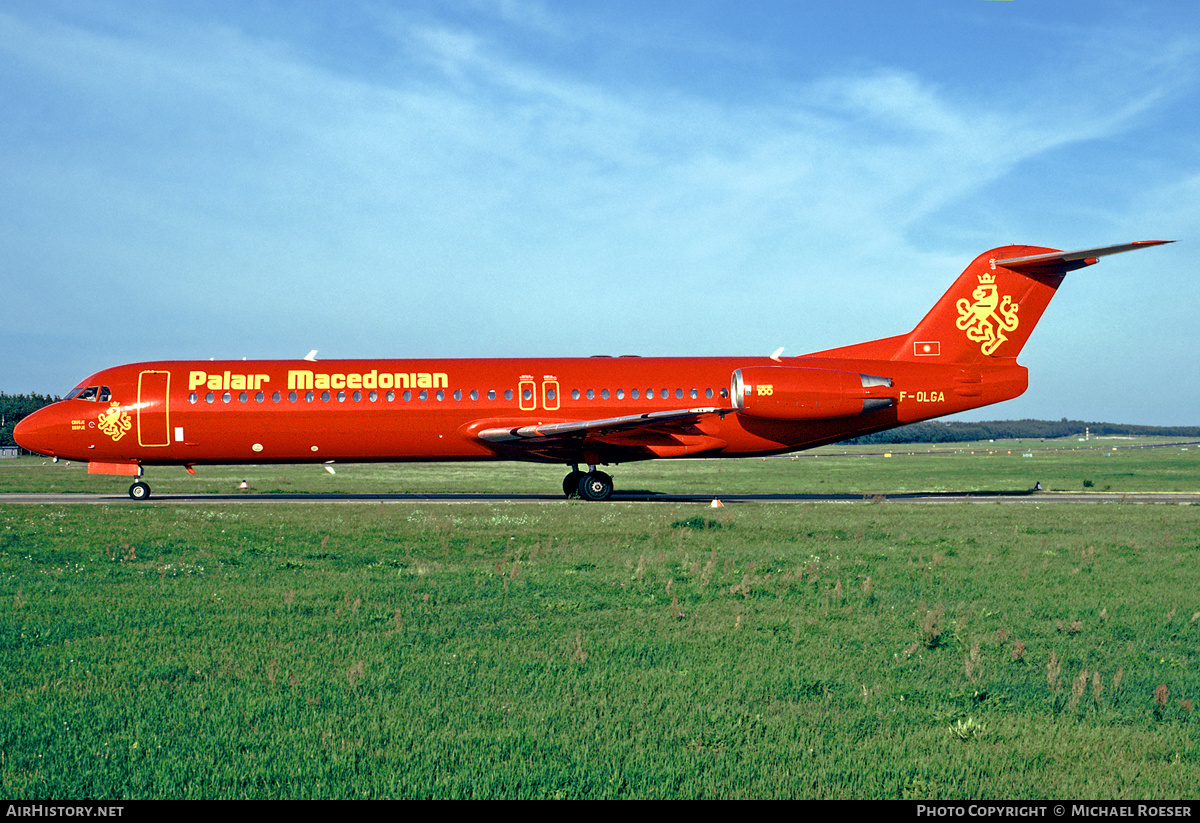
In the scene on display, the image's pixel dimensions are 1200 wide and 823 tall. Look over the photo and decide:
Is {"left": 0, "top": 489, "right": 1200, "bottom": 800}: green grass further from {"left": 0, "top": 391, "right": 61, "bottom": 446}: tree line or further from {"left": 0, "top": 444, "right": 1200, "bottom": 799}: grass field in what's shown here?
{"left": 0, "top": 391, "right": 61, "bottom": 446}: tree line

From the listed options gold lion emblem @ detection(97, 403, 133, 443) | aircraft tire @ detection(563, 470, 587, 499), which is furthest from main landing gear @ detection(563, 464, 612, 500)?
gold lion emblem @ detection(97, 403, 133, 443)

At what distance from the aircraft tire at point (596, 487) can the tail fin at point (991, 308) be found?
443 inches

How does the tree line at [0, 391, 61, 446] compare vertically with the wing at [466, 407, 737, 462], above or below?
above

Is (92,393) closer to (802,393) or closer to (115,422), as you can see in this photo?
(115,422)

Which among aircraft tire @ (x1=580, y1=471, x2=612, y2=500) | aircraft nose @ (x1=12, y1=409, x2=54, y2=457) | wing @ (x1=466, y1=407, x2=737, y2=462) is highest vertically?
aircraft nose @ (x1=12, y1=409, x2=54, y2=457)

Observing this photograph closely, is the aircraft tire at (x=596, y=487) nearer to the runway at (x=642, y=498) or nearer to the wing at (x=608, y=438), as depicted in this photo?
the runway at (x=642, y=498)

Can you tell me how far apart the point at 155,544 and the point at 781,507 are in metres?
15.6

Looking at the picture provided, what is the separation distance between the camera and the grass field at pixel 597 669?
5703mm

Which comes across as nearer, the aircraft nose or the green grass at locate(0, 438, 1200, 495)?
the aircraft nose

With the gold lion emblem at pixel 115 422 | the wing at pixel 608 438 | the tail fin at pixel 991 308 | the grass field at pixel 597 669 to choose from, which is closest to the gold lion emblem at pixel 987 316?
the tail fin at pixel 991 308

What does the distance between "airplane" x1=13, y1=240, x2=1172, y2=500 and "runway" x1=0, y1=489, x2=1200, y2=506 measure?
52.9 inches

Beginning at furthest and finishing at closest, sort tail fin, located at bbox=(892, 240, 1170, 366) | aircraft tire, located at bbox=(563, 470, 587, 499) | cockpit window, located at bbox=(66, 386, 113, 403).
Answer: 1. aircraft tire, located at bbox=(563, 470, 587, 499)
2. tail fin, located at bbox=(892, 240, 1170, 366)
3. cockpit window, located at bbox=(66, 386, 113, 403)

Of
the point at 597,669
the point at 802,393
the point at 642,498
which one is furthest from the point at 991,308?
the point at 597,669

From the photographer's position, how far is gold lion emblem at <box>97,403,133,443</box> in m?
28.3
